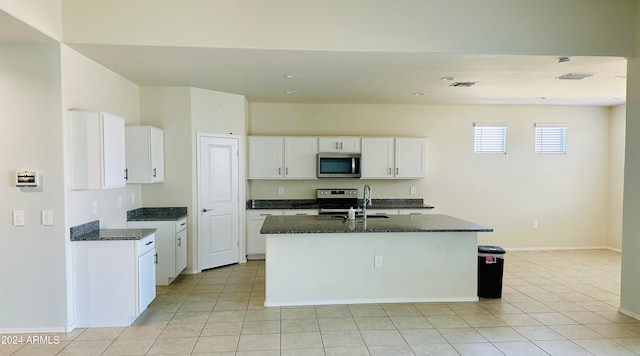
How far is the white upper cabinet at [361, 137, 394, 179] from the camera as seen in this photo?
620 centimetres

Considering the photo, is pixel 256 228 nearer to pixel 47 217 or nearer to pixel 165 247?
pixel 165 247

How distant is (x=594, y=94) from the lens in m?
5.59

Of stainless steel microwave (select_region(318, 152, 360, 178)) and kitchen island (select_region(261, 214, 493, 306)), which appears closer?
kitchen island (select_region(261, 214, 493, 306))

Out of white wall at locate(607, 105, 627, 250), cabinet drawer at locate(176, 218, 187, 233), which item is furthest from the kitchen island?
white wall at locate(607, 105, 627, 250)

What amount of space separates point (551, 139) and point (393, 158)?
10.1ft

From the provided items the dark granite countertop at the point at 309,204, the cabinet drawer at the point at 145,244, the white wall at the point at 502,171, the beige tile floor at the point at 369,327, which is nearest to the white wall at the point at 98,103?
the cabinet drawer at the point at 145,244

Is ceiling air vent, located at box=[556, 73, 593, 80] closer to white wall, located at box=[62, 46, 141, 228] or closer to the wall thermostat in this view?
white wall, located at box=[62, 46, 141, 228]

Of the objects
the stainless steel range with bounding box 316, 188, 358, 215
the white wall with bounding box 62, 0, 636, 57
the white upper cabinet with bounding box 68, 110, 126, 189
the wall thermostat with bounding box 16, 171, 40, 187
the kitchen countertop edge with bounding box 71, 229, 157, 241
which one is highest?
the white wall with bounding box 62, 0, 636, 57

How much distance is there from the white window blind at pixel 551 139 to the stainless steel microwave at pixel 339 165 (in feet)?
11.3

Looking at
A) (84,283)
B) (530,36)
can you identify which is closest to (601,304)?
(530,36)

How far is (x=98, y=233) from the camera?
12.1 feet

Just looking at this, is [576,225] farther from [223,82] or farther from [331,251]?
[223,82]

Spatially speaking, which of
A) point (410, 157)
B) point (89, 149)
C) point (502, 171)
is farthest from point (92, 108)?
point (502, 171)

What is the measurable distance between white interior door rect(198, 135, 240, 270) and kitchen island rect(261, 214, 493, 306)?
5.51 ft
